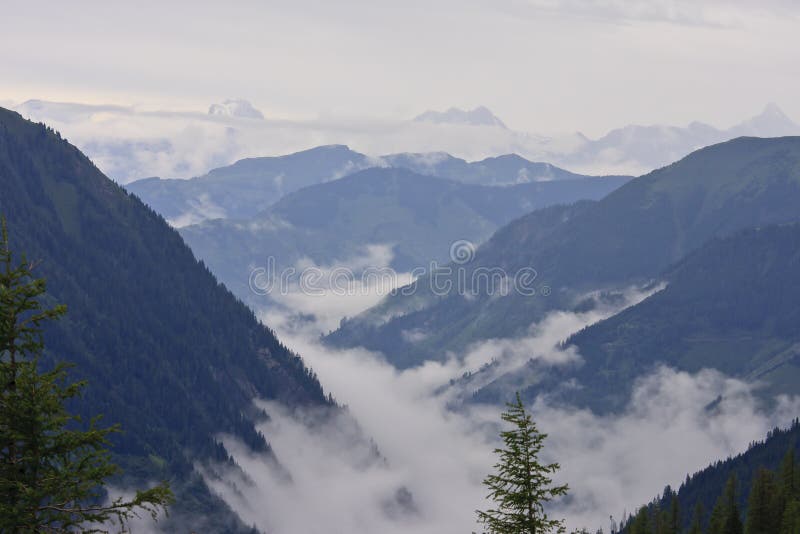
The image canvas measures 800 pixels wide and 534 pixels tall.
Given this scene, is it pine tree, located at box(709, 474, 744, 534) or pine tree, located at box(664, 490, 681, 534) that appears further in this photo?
pine tree, located at box(664, 490, 681, 534)

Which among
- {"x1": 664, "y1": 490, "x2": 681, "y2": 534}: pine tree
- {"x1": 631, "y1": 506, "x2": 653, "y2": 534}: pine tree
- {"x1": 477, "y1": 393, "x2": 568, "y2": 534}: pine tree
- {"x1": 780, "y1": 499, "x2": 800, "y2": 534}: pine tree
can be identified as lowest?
{"x1": 477, "y1": 393, "x2": 568, "y2": 534}: pine tree

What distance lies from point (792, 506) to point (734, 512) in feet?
63.0

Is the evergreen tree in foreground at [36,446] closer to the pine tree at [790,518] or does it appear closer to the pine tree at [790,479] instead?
the pine tree at [790,518]

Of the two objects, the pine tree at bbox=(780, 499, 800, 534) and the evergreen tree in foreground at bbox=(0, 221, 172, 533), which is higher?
the pine tree at bbox=(780, 499, 800, 534)

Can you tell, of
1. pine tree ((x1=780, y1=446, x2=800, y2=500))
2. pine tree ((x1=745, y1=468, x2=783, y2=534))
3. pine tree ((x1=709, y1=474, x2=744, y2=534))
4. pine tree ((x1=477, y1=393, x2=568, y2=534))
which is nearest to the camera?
pine tree ((x1=477, y1=393, x2=568, y2=534))

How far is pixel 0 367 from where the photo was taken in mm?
39094

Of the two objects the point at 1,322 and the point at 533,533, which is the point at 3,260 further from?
the point at 533,533

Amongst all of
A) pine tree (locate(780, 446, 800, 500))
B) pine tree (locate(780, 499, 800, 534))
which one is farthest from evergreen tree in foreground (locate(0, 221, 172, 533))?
pine tree (locate(780, 446, 800, 500))

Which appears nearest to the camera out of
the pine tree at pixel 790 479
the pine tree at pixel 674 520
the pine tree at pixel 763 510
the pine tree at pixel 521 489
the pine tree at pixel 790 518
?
the pine tree at pixel 521 489

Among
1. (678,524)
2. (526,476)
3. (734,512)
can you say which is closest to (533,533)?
(526,476)

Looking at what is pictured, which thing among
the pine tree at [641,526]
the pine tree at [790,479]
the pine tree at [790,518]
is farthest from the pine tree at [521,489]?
the pine tree at [641,526]

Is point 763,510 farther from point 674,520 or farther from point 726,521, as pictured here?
point 674,520

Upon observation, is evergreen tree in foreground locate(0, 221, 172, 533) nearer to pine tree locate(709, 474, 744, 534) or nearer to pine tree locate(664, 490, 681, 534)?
pine tree locate(709, 474, 744, 534)

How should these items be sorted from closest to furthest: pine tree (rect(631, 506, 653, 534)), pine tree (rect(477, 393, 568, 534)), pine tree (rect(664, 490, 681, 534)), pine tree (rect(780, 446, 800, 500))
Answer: pine tree (rect(477, 393, 568, 534))
pine tree (rect(780, 446, 800, 500))
pine tree (rect(631, 506, 653, 534))
pine tree (rect(664, 490, 681, 534))
